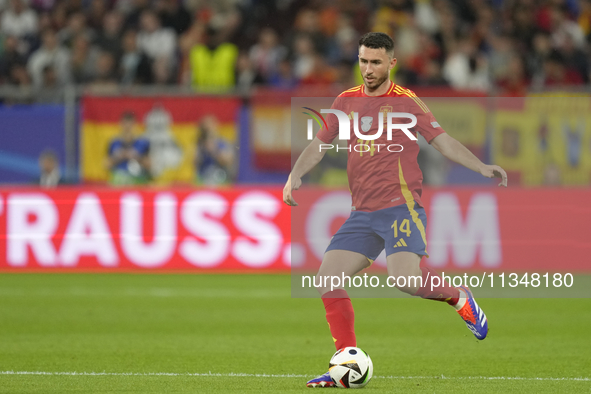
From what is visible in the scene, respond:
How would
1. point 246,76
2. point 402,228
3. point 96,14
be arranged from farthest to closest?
point 96,14 → point 246,76 → point 402,228

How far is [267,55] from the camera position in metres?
16.5

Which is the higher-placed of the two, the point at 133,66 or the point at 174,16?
the point at 174,16

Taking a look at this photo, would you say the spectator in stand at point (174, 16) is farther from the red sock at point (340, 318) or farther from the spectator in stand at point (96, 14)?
the red sock at point (340, 318)

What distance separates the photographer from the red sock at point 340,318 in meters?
6.15

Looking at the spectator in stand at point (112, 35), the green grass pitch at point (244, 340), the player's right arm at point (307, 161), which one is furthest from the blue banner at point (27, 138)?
the player's right arm at point (307, 161)

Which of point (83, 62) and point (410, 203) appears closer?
point (410, 203)

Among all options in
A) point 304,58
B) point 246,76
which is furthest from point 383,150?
point 304,58

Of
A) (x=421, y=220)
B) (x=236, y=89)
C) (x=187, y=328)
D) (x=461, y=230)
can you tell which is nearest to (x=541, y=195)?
(x=461, y=230)

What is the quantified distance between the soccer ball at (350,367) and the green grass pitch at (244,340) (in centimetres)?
16

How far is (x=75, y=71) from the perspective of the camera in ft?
53.9

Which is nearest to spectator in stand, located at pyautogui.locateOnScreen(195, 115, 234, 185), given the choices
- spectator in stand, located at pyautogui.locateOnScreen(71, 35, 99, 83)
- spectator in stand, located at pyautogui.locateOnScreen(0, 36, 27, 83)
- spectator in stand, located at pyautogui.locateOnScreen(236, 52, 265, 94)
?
spectator in stand, located at pyautogui.locateOnScreen(236, 52, 265, 94)

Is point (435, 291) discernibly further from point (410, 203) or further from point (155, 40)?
point (155, 40)

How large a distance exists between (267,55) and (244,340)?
8688mm

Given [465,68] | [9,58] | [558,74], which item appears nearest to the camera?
[558,74]
